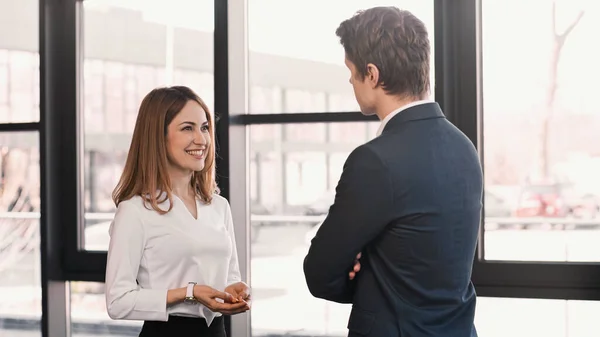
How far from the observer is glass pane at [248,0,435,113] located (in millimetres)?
2922

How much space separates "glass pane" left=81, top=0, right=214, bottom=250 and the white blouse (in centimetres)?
100

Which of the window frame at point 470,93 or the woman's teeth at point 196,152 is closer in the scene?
the woman's teeth at point 196,152

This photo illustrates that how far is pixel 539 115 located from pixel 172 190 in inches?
51.4

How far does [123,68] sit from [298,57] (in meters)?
0.81

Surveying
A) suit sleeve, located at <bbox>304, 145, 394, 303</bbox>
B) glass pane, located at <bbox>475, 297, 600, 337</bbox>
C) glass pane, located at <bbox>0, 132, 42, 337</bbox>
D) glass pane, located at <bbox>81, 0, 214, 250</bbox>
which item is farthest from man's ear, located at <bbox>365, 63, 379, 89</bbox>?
glass pane, located at <bbox>0, 132, 42, 337</bbox>

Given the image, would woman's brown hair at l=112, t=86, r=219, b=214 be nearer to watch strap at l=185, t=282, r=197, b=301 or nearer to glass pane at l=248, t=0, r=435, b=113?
watch strap at l=185, t=282, r=197, b=301

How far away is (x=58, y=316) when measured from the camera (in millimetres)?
3367

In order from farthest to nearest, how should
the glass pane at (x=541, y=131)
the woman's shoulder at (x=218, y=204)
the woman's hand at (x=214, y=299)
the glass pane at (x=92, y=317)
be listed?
the glass pane at (x=92, y=317) < the glass pane at (x=541, y=131) < the woman's shoulder at (x=218, y=204) < the woman's hand at (x=214, y=299)

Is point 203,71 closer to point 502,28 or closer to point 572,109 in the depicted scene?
point 502,28

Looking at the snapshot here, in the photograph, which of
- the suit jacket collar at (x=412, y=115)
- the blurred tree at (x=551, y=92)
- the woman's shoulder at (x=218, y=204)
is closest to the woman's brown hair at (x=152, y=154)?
the woman's shoulder at (x=218, y=204)

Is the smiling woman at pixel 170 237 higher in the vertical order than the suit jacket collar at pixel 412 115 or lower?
lower

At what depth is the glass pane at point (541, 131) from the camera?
2.59m

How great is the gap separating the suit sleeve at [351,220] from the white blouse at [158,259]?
66cm

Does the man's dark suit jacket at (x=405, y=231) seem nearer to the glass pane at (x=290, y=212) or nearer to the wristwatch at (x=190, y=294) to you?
the wristwatch at (x=190, y=294)
